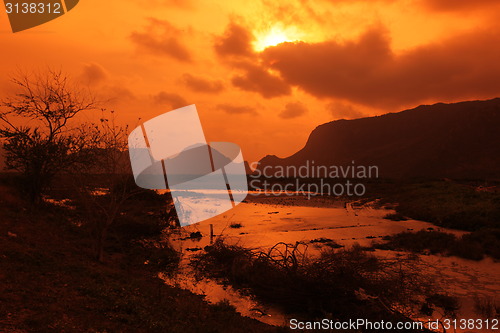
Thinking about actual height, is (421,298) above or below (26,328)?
below

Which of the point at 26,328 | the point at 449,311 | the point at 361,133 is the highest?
the point at 361,133

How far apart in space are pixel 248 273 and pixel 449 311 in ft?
20.2

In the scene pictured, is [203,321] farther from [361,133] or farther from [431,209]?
[361,133]

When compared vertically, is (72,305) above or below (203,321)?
above

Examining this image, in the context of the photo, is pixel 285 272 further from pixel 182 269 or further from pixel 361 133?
pixel 361 133

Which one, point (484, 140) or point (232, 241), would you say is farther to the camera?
point (484, 140)

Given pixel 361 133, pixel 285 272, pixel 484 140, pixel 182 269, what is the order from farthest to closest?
pixel 361 133 → pixel 484 140 → pixel 182 269 → pixel 285 272

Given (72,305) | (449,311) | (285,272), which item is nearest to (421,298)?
(449,311)

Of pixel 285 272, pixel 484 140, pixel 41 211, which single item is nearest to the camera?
pixel 285 272

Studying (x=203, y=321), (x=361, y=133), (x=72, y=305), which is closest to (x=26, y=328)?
(x=72, y=305)

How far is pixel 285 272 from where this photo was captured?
10625 millimetres

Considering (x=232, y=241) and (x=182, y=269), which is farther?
(x=232, y=241)

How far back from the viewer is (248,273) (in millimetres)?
11742

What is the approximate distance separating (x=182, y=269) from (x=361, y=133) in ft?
659
